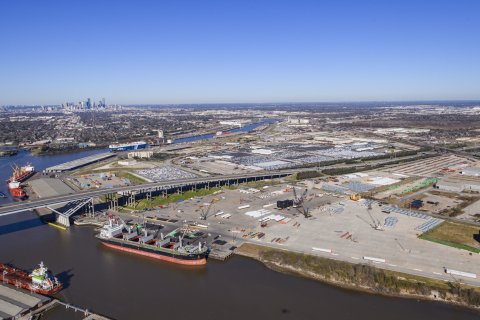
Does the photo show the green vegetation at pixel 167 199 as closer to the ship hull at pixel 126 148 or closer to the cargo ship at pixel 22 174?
the cargo ship at pixel 22 174

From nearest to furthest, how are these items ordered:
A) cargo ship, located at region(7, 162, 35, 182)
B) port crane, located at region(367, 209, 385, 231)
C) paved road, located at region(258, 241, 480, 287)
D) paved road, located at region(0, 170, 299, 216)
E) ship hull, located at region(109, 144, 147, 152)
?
1. paved road, located at region(258, 241, 480, 287)
2. port crane, located at region(367, 209, 385, 231)
3. paved road, located at region(0, 170, 299, 216)
4. cargo ship, located at region(7, 162, 35, 182)
5. ship hull, located at region(109, 144, 147, 152)

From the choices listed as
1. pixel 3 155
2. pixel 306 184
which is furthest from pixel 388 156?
pixel 3 155

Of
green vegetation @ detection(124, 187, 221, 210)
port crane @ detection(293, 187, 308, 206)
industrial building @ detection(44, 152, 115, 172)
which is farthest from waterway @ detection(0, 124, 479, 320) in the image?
industrial building @ detection(44, 152, 115, 172)

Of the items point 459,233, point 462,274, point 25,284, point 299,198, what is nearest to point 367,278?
point 462,274

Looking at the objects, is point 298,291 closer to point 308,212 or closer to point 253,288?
point 253,288

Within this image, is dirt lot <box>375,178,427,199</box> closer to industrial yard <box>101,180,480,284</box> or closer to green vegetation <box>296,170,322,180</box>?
industrial yard <box>101,180,480,284</box>

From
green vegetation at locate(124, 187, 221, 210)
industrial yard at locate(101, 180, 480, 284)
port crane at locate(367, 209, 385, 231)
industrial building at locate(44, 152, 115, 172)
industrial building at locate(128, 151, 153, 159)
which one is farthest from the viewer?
industrial building at locate(128, 151, 153, 159)
